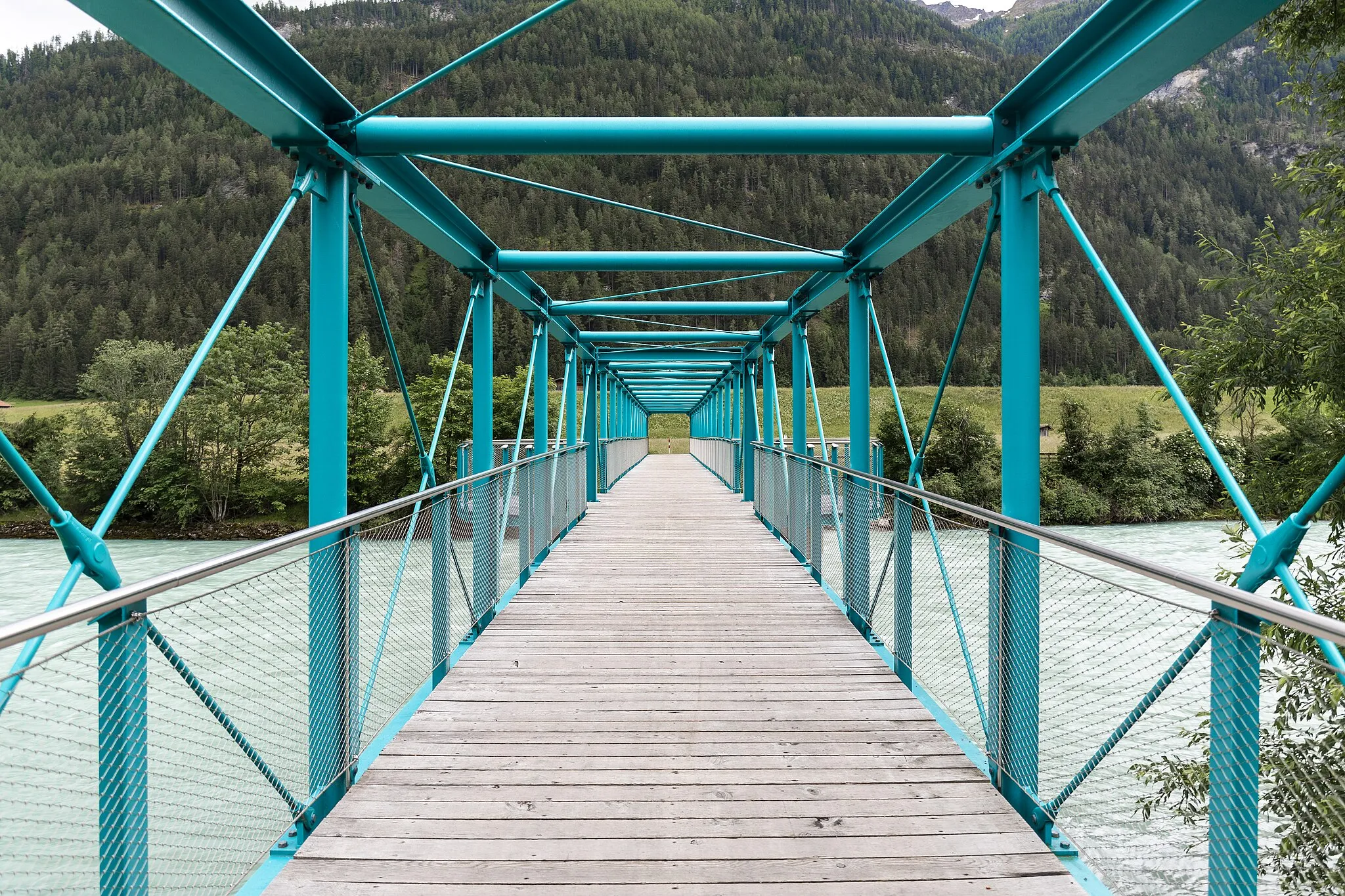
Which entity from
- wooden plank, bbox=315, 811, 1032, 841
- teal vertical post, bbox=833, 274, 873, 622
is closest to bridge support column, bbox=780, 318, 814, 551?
teal vertical post, bbox=833, 274, 873, 622

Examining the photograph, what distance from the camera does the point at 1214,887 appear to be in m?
2.17

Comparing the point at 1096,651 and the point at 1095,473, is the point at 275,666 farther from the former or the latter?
the point at 1095,473

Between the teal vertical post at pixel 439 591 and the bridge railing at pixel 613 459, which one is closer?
the teal vertical post at pixel 439 591

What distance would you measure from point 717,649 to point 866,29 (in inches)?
6230

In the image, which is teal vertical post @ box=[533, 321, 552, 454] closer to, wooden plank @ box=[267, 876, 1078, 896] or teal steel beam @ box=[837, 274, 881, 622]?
teal steel beam @ box=[837, 274, 881, 622]

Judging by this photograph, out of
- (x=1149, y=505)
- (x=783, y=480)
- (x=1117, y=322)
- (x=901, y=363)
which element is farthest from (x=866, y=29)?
(x=783, y=480)

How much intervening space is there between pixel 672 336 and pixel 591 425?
2.80 meters

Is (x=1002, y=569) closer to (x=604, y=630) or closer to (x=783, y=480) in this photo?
(x=604, y=630)

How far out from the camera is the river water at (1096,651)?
4.69 meters

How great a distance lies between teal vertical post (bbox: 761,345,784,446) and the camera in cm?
1318

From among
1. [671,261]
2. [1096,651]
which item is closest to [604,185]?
[1096,651]

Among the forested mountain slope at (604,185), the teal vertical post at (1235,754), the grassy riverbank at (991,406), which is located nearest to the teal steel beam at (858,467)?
the teal vertical post at (1235,754)

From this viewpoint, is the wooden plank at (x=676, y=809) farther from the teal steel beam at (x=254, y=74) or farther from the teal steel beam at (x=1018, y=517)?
the teal steel beam at (x=254, y=74)

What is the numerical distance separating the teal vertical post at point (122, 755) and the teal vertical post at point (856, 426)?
4260 millimetres
